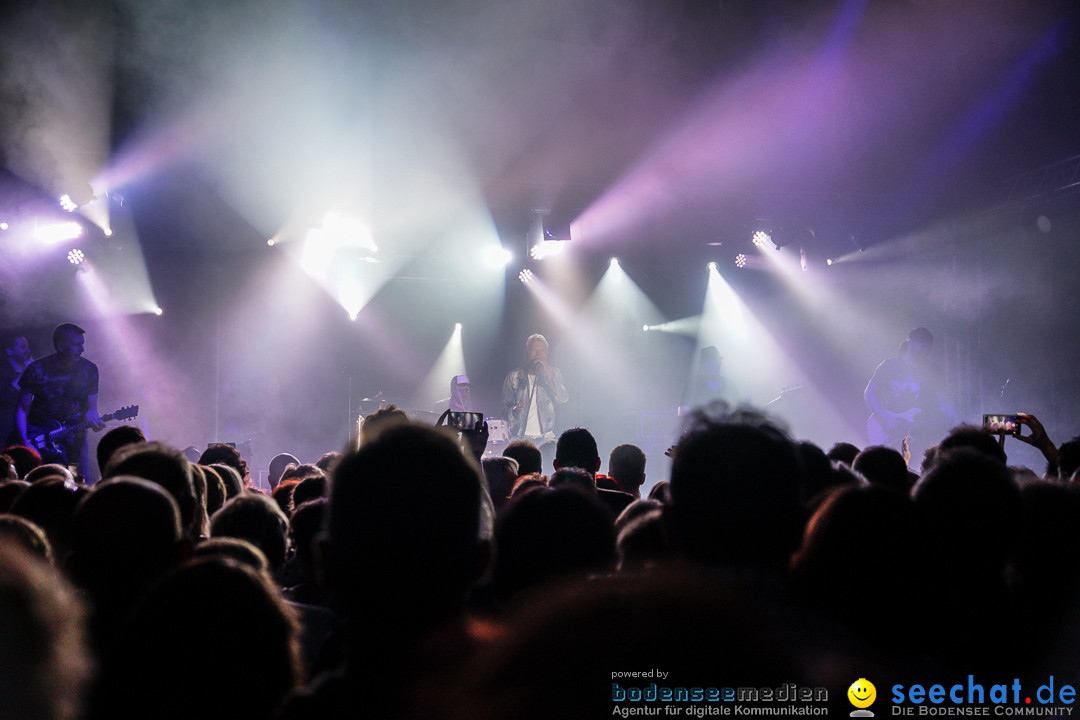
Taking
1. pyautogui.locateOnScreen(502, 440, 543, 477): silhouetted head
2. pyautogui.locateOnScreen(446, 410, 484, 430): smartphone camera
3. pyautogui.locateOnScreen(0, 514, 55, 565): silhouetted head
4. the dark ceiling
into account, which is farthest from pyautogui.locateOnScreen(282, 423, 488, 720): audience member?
the dark ceiling

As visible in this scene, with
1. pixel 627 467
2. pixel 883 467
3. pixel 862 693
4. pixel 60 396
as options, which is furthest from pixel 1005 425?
pixel 60 396

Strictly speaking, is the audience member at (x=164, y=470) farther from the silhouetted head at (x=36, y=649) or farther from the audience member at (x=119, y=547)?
the silhouetted head at (x=36, y=649)

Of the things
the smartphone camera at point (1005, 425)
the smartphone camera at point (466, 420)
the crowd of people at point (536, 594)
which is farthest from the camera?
the smartphone camera at point (1005, 425)

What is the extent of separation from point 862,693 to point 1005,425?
13.5 feet

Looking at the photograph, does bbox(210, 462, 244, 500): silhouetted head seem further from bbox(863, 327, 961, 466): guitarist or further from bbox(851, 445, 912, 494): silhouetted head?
bbox(863, 327, 961, 466): guitarist

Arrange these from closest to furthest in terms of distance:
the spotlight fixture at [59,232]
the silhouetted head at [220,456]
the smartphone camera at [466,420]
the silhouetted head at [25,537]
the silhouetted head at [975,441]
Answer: the silhouetted head at [25,537], the silhouetted head at [975,441], the smartphone camera at [466,420], the silhouetted head at [220,456], the spotlight fixture at [59,232]

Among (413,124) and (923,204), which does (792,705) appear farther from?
(923,204)

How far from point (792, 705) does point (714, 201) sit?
10385 mm

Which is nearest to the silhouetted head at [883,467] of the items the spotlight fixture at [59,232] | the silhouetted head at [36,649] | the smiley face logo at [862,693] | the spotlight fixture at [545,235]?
the smiley face logo at [862,693]

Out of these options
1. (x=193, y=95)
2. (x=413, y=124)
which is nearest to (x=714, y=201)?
(x=413, y=124)

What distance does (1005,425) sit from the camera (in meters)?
4.13

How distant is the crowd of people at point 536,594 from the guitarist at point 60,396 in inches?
223

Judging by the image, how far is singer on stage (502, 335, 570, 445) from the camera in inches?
483

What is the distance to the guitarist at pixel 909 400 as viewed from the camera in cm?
740
